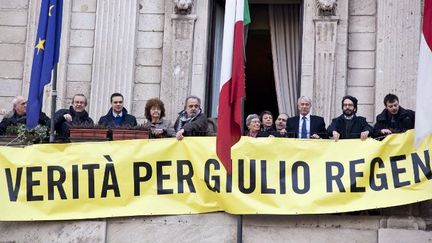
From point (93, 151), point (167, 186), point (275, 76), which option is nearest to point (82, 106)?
point (93, 151)

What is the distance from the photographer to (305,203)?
45.7 feet

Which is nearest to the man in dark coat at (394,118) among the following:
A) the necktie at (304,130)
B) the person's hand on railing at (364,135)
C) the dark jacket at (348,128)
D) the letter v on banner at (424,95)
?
the dark jacket at (348,128)

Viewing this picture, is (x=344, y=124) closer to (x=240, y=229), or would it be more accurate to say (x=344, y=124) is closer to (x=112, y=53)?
(x=240, y=229)

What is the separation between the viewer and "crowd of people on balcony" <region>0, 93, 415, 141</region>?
14773 mm

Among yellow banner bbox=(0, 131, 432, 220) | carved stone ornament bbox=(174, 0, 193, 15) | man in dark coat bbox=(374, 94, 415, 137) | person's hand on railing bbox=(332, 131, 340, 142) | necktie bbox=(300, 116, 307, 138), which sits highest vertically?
carved stone ornament bbox=(174, 0, 193, 15)

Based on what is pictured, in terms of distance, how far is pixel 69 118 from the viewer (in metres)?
15.4

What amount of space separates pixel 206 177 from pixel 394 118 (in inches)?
120

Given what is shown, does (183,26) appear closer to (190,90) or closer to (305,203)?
(190,90)

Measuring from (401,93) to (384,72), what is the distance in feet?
1.62

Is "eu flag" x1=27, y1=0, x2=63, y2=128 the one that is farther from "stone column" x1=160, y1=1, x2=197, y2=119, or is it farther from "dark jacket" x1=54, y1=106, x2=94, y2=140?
"stone column" x1=160, y1=1, x2=197, y2=119

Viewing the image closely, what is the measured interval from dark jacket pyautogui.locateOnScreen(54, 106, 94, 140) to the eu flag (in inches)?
14.5

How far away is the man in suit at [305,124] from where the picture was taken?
1526 centimetres

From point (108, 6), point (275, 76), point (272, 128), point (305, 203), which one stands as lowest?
point (305, 203)

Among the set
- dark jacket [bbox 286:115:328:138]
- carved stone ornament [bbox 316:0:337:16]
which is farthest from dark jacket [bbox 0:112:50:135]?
carved stone ornament [bbox 316:0:337:16]
